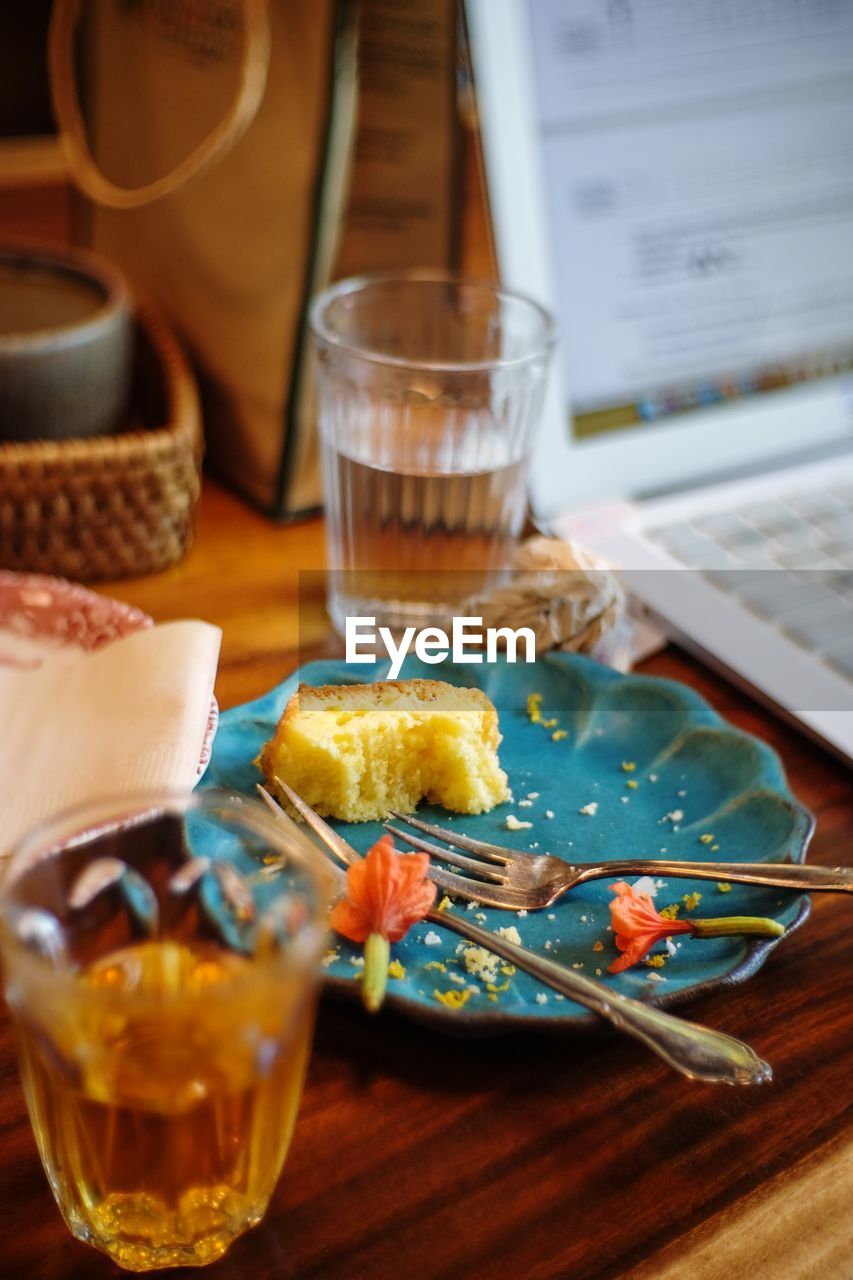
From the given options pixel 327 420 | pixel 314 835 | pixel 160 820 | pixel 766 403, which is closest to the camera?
pixel 160 820

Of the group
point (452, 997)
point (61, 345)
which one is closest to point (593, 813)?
point (452, 997)

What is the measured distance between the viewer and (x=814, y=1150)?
16.9 inches

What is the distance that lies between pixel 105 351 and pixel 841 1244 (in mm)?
602

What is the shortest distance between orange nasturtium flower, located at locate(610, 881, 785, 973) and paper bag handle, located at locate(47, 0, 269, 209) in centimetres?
55

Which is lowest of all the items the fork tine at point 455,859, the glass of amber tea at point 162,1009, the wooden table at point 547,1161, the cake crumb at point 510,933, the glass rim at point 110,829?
the wooden table at point 547,1161

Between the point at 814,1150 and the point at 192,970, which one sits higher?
the point at 192,970

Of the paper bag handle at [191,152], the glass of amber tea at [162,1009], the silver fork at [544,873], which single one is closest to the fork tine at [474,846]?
the silver fork at [544,873]

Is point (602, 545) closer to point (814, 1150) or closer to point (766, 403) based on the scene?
point (766, 403)

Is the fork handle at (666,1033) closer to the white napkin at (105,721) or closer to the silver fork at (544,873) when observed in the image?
the silver fork at (544,873)

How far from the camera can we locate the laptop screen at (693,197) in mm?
778

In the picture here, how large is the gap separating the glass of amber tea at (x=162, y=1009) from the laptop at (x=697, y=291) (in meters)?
0.38

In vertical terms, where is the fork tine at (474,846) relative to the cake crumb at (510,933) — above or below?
above

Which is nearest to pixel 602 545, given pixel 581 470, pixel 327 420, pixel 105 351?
pixel 581 470

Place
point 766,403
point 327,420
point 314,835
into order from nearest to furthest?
1. point 314,835
2. point 327,420
3. point 766,403
